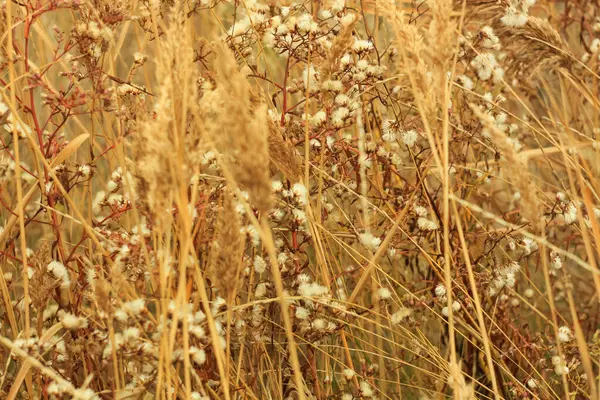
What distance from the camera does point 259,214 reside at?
159cm

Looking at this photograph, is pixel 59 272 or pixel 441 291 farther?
pixel 441 291

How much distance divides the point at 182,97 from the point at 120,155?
2.16 ft

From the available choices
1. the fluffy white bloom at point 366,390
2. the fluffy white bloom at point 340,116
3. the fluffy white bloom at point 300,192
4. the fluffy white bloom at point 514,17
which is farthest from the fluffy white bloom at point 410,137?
the fluffy white bloom at point 366,390

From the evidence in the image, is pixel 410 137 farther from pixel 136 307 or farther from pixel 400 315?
pixel 136 307

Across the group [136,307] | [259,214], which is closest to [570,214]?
[259,214]

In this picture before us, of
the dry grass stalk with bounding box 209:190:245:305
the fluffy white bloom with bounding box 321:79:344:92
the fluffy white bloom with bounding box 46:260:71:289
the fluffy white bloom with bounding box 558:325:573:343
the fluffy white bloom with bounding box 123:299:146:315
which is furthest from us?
the fluffy white bloom with bounding box 558:325:573:343

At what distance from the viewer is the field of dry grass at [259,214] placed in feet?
3.09

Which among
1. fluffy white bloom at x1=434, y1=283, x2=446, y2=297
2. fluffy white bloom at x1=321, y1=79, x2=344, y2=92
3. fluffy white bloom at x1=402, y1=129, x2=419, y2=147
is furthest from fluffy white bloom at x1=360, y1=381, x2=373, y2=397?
fluffy white bloom at x1=321, y1=79, x2=344, y2=92

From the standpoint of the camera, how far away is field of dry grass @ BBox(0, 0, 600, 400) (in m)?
0.94

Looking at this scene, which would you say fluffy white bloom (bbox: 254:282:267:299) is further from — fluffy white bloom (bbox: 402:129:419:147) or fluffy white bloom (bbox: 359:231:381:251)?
fluffy white bloom (bbox: 402:129:419:147)

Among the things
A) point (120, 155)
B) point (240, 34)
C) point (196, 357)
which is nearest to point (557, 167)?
point (240, 34)

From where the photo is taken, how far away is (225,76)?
92 cm

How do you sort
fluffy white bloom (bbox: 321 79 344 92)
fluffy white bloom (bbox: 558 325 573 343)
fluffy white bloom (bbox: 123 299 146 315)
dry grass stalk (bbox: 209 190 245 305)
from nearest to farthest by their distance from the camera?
dry grass stalk (bbox: 209 190 245 305) → fluffy white bloom (bbox: 123 299 146 315) → fluffy white bloom (bbox: 321 79 344 92) → fluffy white bloom (bbox: 558 325 573 343)

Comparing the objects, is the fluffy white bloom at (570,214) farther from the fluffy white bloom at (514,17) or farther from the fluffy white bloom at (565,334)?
the fluffy white bloom at (514,17)
